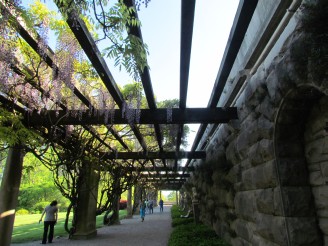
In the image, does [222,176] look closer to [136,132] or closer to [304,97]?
[136,132]

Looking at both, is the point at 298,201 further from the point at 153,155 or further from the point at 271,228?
the point at 153,155

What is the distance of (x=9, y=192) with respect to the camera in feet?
13.8

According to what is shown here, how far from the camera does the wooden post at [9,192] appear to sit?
160 inches

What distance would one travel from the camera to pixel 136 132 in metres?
4.96

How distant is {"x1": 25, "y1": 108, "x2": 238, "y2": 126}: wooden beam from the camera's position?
390 centimetres

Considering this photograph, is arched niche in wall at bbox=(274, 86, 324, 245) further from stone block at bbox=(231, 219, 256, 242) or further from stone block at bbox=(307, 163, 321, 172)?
stone block at bbox=(231, 219, 256, 242)

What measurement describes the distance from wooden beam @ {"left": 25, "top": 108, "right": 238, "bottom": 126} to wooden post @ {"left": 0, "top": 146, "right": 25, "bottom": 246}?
68 cm

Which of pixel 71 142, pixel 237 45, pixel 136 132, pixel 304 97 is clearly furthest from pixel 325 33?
pixel 71 142

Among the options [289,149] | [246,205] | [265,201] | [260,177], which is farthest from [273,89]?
[246,205]

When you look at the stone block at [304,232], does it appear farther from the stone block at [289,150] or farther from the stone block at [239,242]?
the stone block at [239,242]

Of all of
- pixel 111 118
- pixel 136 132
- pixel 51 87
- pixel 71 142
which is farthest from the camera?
pixel 71 142

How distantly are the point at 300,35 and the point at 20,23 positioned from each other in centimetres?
232

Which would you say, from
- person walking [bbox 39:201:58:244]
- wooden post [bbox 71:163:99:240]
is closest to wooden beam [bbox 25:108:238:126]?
wooden post [bbox 71:163:99:240]

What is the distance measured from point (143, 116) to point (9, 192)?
2.41 metres
